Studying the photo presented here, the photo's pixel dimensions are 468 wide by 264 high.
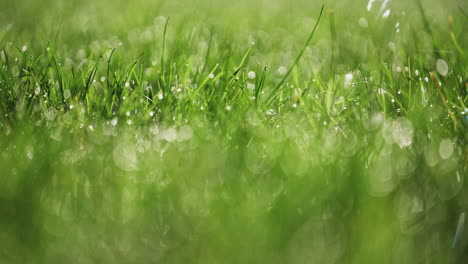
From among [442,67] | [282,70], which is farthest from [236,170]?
[282,70]

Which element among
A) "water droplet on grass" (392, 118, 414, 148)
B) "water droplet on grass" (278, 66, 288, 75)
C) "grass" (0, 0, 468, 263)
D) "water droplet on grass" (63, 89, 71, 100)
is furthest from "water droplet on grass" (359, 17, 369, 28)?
"water droplet on grass" (63, 89, 71, 100)

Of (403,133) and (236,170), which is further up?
(403,133)

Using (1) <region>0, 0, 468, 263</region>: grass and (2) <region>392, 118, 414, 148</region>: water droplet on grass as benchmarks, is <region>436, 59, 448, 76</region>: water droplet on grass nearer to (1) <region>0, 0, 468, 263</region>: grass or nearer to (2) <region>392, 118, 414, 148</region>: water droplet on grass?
(1) <region>0, 0, 468, 263</region>: grass

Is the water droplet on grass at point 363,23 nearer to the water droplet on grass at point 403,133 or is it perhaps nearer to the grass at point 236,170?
the grass at point 236,170

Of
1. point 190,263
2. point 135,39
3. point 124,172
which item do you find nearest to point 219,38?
point 135,39

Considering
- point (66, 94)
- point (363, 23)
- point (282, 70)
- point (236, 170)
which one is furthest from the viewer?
point (363, 23)

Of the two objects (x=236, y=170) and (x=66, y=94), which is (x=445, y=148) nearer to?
(x=236, y=170)

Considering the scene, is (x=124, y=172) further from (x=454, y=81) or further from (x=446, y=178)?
(x=454, y=81)

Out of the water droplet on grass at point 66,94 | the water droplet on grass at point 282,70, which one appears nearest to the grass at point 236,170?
the water droplet on grass at point 66,94

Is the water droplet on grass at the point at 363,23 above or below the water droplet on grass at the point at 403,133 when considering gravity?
above

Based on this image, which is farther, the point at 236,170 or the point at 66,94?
the point at 66,94

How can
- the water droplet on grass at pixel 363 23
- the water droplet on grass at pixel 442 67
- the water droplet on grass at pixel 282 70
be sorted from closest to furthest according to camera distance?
→ 1. the water droplet on grass at pixel 442 67
2. the water droplet on grass at pixel 282 70
3. the water droplet on grass at pixel 363 23
